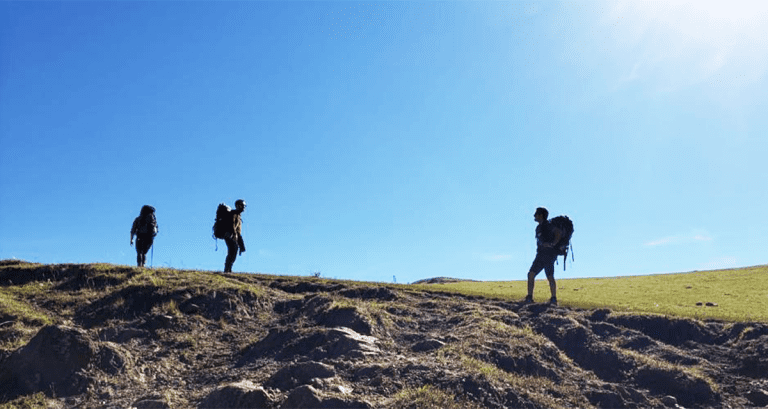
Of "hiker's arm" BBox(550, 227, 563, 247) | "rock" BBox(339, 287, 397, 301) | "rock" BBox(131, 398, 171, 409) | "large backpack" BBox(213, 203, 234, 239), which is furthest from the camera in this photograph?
"large backpack" BBox(213, 203, 234, 239)

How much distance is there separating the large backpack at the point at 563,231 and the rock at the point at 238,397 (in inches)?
448

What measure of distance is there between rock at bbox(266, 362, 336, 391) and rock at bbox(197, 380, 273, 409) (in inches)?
18.1

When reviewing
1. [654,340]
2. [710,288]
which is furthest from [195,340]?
[710,288]

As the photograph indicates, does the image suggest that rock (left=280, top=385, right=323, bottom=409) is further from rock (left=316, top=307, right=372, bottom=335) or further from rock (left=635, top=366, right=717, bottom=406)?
rock (left=635, top=366, right=717, bottom=406)

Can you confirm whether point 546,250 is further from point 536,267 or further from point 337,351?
point 337,351

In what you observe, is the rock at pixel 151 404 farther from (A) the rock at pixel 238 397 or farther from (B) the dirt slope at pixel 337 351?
(A) the rock at pixel 238 397

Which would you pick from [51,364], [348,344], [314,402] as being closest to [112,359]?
[51,364]

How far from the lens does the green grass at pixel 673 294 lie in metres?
18.0

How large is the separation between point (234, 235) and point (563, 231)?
1151 cm

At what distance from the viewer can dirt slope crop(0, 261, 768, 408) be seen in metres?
10.8

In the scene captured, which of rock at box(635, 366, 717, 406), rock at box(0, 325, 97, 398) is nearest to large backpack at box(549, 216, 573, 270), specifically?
rock at box(635, 366, 717, 406)

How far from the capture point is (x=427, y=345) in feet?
43.5

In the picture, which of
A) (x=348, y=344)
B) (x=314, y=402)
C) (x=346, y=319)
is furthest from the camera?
(x=346, y=319)

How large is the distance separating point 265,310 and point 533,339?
7222 millimetres
